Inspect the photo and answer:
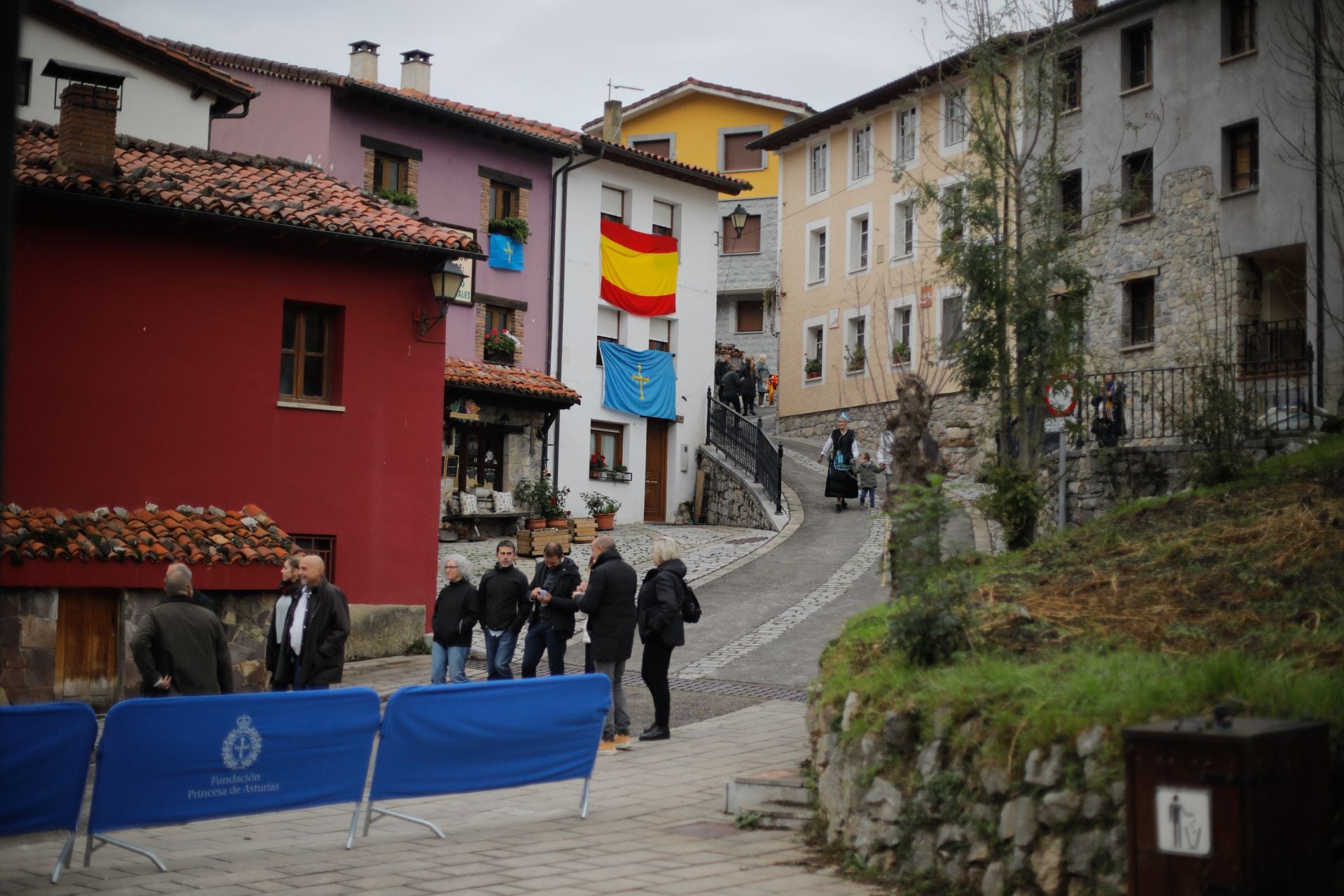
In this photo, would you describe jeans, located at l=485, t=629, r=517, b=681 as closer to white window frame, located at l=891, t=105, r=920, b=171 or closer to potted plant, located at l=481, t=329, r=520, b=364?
potted plant, located at l=481, t=329, r=520, b=364

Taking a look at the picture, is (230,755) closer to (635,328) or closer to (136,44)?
(136,44)

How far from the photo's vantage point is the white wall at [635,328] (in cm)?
3188

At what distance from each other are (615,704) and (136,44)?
52.1 ft

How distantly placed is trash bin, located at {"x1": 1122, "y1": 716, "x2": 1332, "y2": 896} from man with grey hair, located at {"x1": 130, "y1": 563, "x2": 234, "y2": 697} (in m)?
6.96

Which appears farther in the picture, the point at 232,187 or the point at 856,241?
the point at 856,241

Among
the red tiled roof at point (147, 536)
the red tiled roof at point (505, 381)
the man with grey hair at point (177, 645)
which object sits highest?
the red tiled roof at point (505, 381)

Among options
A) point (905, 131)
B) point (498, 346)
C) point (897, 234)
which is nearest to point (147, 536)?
point (498, 346)

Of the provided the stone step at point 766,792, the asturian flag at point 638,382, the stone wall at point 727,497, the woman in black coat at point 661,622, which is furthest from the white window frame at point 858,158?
the stone step at point 766,792

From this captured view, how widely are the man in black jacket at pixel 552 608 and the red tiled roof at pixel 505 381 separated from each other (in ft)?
45.1

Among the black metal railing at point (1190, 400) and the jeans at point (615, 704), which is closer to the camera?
the jeans at point (615, 704)

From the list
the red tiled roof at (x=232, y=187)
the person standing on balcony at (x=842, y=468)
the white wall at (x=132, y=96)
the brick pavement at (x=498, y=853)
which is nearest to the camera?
the brick pavement at (x=498, y=853)

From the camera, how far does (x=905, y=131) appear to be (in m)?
35.6

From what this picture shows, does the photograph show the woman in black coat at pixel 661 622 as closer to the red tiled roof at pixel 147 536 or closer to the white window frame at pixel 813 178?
the red tiled roof at pixel 147 536

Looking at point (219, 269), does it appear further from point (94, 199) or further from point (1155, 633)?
point (1155, 633)
